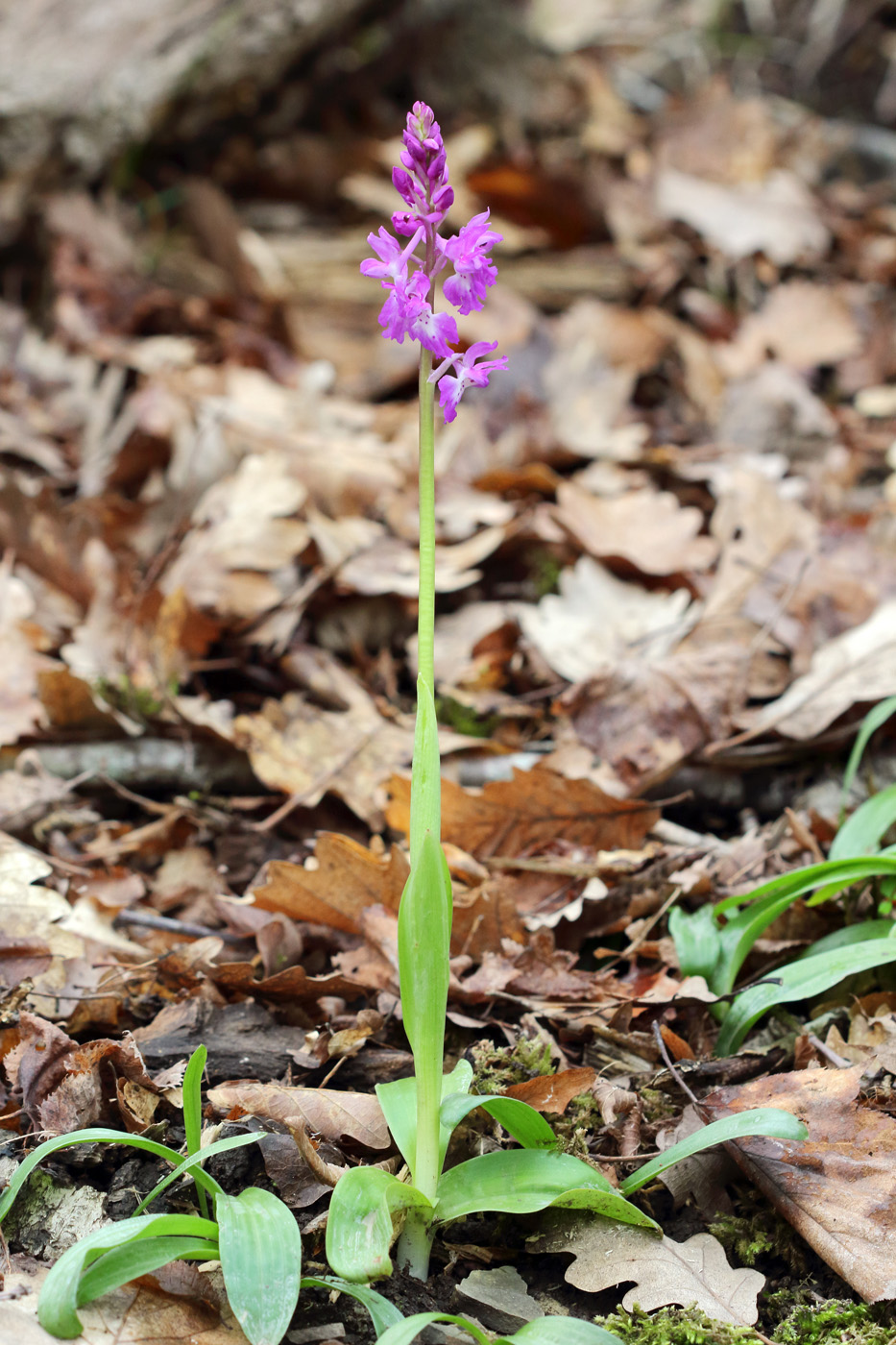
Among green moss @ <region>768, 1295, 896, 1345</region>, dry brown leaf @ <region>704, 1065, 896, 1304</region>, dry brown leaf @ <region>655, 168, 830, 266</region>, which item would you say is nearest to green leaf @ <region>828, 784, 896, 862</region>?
dry brown leaf @ <region>704, 1065, 896, 1304</region>

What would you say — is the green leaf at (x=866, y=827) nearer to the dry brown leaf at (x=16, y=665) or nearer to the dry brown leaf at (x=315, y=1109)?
the dry brown leaf at (x=315, y=1109)

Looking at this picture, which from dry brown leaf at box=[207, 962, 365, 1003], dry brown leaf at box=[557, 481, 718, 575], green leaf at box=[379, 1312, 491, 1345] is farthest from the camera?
dry brown leaf at box=[557, 481, 718, 575]

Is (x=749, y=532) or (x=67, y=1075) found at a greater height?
(x=749, y=532)

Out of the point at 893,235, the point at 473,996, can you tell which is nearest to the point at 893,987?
the point at 473,996

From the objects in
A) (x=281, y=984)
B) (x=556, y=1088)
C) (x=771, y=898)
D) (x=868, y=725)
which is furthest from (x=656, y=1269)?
(x=868, y=725)

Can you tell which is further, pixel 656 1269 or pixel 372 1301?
pixel 656 1269

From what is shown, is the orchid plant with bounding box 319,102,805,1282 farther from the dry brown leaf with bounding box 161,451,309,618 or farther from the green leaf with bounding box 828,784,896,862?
the dry brown leaf with bounding box 161,451,309,618

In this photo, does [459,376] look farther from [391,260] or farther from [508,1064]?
[508,1064]
